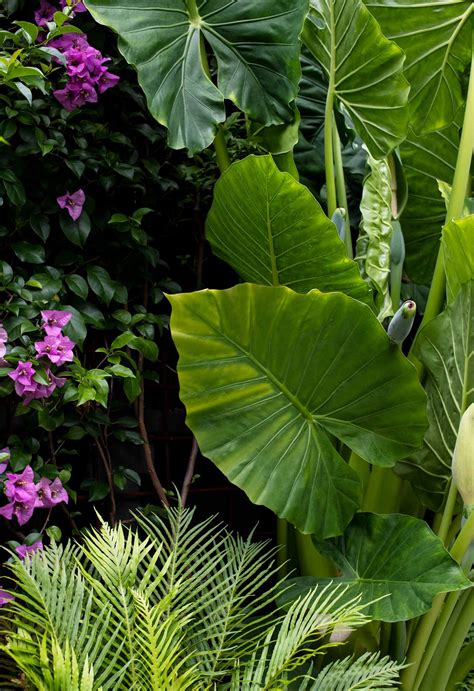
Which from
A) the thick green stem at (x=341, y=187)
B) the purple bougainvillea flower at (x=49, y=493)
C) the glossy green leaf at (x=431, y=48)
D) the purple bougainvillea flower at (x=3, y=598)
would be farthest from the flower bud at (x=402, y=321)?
the glossy green leaf at (x=431, y=48)

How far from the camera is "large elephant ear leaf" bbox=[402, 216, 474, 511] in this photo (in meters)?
1.35

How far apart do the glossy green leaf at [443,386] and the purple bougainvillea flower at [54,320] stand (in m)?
0.71

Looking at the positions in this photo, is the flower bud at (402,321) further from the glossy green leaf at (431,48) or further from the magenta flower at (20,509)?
the glossy green leaf at (431,48)

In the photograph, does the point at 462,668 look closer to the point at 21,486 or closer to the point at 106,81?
the point at 21,486

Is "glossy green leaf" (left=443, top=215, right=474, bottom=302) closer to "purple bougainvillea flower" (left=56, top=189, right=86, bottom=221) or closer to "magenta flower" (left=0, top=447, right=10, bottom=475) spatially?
"purple bougainvillea flower" (left=56, top=189, right=86, bottom=221)

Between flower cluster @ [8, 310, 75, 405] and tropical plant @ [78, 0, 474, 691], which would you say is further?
flower cluster @ [8, 310, 75, 405]

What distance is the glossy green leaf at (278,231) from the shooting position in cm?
135

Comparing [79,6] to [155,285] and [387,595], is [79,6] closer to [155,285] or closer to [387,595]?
[155,285]

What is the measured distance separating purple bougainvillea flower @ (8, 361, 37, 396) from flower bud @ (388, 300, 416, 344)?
682mm

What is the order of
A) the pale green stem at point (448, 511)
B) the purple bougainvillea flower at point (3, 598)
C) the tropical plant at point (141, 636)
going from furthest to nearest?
1. the pale green stem at point (448, 511)
2. the purple bougainvillea flower at point (3, 598)
3. the tropical plant at point (141, 636)

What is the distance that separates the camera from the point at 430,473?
150 centimetres

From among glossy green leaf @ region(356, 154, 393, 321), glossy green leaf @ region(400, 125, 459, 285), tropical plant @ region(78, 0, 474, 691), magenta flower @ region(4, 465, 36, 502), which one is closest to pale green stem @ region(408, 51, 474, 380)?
tropical plant @ region(78, 0, 474, 691)

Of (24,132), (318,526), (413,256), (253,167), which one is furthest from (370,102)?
(318,526)

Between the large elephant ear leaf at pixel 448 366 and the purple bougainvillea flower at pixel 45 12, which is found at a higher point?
the purple bougainvillea flower at pixel 45 12
